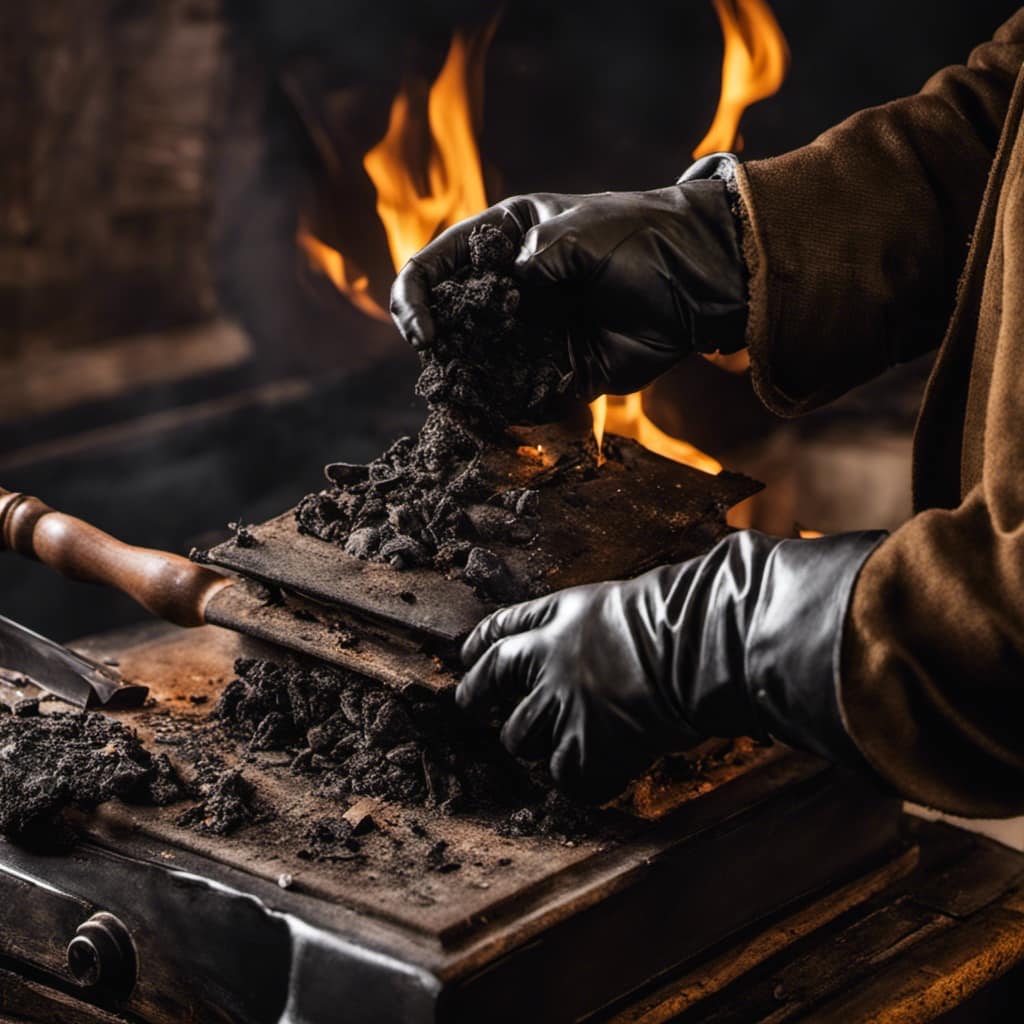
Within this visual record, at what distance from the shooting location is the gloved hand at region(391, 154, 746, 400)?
6.45 ft

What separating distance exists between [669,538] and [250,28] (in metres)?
3.15

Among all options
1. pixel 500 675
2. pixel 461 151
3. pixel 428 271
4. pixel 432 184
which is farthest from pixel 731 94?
pixel 500 675

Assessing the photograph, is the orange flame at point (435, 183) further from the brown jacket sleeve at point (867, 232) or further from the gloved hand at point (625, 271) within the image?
the brown jacket sleeve at point (867, 232)

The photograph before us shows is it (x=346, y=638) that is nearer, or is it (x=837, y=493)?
(x=346, y=638)

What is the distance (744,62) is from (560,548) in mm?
1756

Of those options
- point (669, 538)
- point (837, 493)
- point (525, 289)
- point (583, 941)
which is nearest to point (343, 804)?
point (583, 941)

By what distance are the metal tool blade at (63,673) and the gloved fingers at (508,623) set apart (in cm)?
62

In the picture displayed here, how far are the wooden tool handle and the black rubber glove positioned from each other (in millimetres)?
510

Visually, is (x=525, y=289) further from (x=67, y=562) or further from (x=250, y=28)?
(x=250, y=28)

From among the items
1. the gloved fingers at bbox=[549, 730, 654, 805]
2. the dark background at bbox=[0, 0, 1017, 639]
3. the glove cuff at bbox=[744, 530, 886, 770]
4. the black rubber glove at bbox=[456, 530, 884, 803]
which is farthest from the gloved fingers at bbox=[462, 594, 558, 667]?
the dark background at bbox=[0, 0, 1017, 639]

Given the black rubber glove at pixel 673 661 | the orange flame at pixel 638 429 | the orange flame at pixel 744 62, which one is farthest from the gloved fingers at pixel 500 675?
the orange flame at pixel 744 62

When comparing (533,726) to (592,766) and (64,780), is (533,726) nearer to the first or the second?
(592,766)

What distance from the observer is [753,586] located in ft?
5.28

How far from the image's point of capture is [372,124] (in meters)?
4.51
